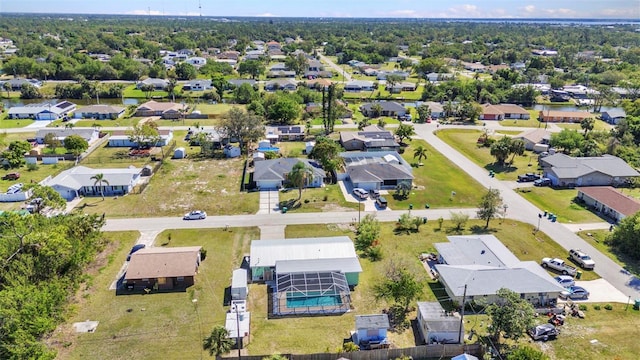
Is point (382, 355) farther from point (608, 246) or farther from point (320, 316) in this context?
point (608, 246)

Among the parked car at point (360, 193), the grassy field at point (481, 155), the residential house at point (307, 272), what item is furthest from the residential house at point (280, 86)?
the residential house at point (307, 272)

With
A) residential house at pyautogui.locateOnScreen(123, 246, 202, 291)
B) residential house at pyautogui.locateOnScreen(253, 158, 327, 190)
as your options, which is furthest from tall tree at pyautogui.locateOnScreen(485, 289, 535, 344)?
residential house at pyautogui.locateOnScreen(253, 158, 327, 190)

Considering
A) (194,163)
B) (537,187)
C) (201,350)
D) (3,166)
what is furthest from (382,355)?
(3,166)

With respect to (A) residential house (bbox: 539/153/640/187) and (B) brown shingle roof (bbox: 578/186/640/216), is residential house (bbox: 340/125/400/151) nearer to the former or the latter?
(A) residential house (bbox: 539/153/640/187)

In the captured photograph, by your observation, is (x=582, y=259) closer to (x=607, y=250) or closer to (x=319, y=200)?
(x=607, y=250)

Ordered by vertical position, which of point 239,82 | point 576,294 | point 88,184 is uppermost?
point 239,82

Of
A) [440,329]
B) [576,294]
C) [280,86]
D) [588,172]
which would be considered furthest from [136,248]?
[280,86]
